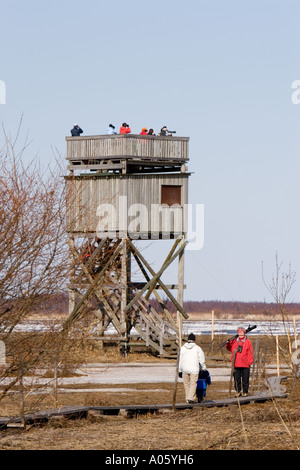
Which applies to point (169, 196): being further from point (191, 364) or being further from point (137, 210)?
point (191, 364)

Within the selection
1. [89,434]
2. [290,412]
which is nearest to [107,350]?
[290,412]

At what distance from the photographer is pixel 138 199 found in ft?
136

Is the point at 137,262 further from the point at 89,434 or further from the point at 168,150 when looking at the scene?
the point at 89,434

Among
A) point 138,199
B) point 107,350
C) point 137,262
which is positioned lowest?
point 107,350

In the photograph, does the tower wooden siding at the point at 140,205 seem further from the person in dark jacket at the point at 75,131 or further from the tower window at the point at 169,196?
the person in dark jacket at the point at 75,131

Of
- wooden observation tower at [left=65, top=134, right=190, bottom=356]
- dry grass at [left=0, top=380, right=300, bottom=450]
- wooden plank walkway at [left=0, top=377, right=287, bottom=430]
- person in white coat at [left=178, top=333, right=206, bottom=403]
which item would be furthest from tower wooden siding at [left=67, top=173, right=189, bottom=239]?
person in white coat at [left=178, top=333, right=206, bottom=403]

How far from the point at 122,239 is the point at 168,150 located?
14.5 feet

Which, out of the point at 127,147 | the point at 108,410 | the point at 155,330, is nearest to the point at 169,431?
the point at 108,410

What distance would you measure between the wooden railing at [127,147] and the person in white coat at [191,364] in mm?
20075

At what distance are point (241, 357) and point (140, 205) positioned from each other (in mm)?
18505

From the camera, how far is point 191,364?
72.2ft

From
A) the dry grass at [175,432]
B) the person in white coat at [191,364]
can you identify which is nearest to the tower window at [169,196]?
the dry grass at [175,432]
